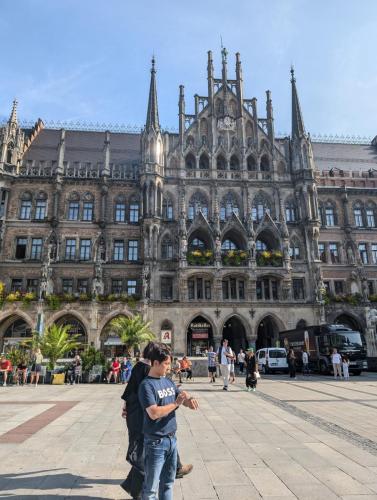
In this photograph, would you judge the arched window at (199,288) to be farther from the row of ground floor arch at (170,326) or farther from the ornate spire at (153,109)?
the ornate spire at (153,109)

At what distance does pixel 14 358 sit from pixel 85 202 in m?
19.6

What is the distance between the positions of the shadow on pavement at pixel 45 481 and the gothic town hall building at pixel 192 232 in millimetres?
26208

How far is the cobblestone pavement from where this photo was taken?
472cm

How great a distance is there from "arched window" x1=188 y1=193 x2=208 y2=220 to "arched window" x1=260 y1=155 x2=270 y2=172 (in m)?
7.76

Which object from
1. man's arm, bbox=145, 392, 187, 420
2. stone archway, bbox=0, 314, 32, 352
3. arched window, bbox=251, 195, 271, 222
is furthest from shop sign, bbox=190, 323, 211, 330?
man's arm, bbox=145, 392, 187, 420

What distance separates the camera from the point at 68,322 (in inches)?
1310

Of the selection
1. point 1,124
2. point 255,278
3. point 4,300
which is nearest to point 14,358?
point 4,300

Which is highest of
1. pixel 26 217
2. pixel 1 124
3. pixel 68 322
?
pixel 1 124

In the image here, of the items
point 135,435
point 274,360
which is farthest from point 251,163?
point 135,435

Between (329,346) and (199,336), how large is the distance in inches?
511

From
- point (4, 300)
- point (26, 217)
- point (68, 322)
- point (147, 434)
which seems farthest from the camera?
point (26, 217)

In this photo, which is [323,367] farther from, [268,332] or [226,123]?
[226,123]

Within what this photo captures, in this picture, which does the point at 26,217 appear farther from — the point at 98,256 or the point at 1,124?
the point at 1,124

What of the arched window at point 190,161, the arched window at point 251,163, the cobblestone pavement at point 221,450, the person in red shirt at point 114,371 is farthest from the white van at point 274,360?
the arched window at point 190,161
